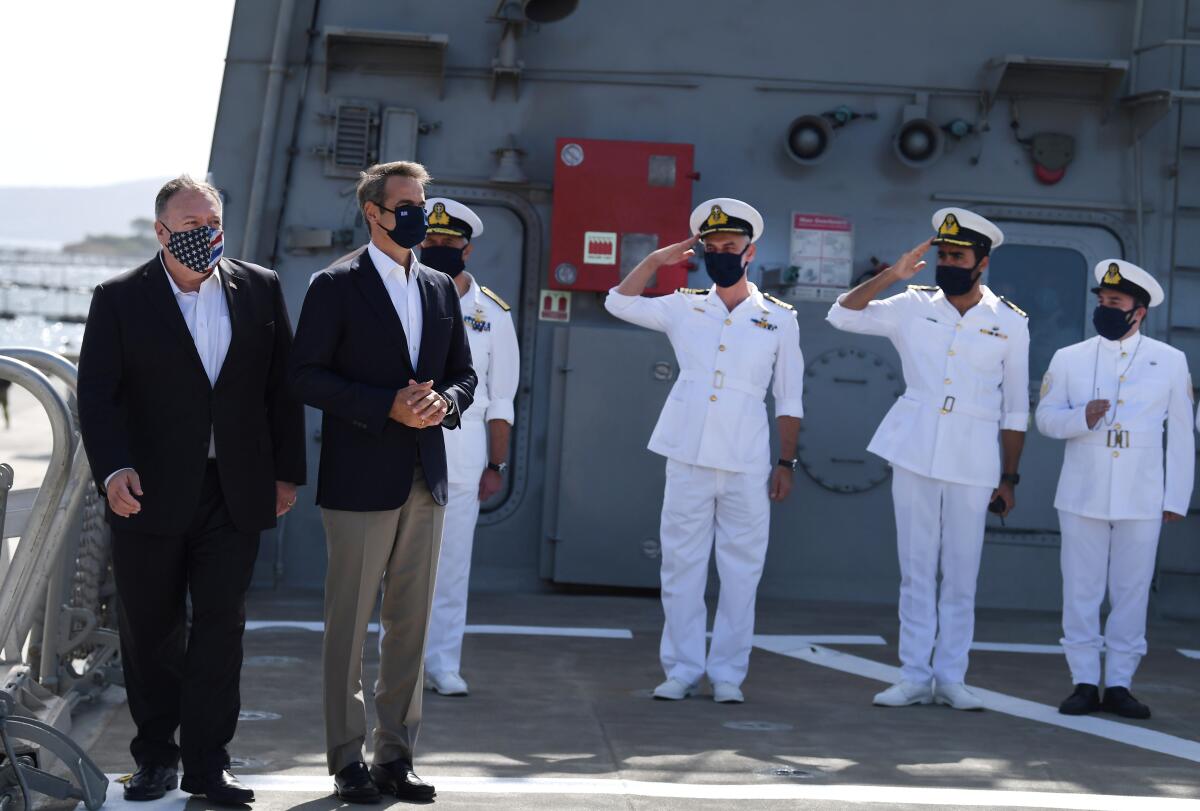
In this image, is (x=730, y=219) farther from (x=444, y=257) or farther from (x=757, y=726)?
(x=757, y=726)

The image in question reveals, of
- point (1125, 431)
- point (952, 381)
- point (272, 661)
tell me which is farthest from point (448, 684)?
point (1125, 431)

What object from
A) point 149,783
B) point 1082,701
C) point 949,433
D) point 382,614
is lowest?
point 149,783

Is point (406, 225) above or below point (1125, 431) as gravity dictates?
above

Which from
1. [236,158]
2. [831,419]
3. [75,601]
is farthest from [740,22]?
[75,601]

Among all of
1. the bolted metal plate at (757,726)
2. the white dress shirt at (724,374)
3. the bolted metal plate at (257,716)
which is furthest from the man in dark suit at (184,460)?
the white dress shirt at (724,374)

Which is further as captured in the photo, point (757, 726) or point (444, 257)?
point (444, 257)

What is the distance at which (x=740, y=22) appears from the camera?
779 cm

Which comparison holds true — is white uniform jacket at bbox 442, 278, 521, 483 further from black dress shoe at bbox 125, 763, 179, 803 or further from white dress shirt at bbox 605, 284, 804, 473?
black dress shoe at bbox 125, 763, 179, 803

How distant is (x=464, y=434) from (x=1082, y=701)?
93.3 inches

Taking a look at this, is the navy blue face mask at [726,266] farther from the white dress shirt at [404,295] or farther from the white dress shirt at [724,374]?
the white dress shirt at [404,295]

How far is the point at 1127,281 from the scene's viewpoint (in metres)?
5.76

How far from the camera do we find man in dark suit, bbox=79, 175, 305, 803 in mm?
3801

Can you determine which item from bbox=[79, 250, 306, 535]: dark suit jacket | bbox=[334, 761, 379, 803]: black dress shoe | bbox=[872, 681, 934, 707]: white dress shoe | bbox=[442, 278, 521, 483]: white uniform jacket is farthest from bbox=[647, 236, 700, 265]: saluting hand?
bbox=[334, 761, 379, 803]: black dress shoe

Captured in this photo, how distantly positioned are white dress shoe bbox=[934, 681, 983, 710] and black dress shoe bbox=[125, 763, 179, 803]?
9.27ft
